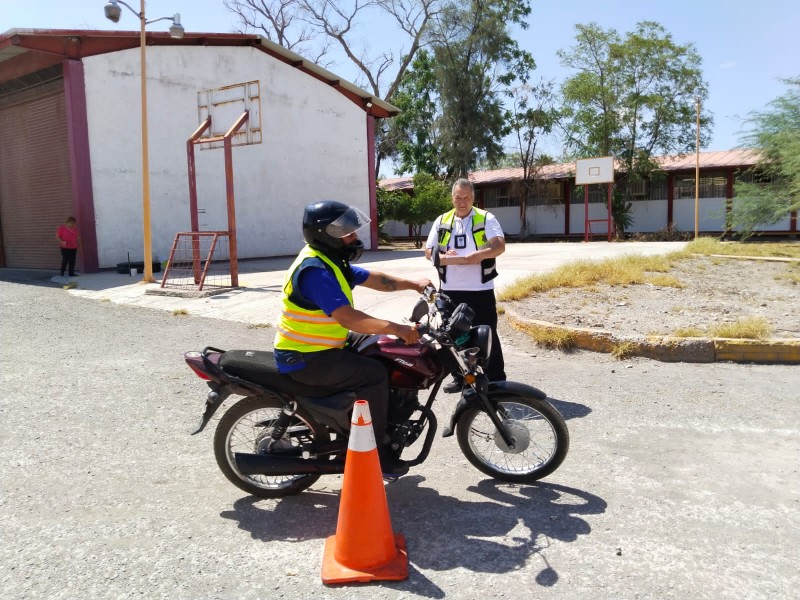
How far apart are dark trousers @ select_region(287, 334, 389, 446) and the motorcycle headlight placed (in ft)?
1.99

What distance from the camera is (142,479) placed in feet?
14.1

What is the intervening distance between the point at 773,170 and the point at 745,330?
17567 millimetres

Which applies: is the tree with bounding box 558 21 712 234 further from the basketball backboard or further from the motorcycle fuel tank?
the motorcycle fuel tank

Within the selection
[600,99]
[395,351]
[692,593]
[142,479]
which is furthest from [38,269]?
[600,99]

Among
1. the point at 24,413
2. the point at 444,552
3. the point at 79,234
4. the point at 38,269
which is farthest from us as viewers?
the point at 38,269

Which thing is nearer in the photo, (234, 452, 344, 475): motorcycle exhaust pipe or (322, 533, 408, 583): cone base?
(322, 533, 408, 583): cone base

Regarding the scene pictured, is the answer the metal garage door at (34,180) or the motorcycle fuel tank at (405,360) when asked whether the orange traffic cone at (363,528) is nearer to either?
the motorcycle fuel tank at (405,360)

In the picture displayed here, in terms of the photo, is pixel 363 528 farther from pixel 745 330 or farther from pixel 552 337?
pixel 745 330

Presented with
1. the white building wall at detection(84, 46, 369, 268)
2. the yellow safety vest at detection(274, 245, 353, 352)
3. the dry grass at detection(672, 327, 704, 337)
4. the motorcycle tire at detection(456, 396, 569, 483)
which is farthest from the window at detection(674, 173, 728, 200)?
the yellow safety vest at detection(274, 245, 353, 352)

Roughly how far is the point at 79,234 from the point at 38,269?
3204 millimetres

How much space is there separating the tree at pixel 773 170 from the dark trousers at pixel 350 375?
16.7 m

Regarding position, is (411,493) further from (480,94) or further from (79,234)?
(480,94)

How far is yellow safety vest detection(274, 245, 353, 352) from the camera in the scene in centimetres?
366

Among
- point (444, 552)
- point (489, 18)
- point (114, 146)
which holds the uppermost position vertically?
point (489, 18)
